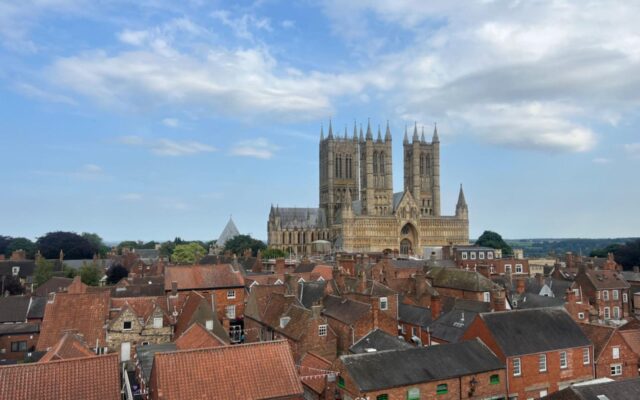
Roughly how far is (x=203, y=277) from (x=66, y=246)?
81431 mm

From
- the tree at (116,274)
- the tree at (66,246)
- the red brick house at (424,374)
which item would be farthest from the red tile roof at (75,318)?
the tree at (66,246)

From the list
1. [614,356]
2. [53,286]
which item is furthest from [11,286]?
[614,356]

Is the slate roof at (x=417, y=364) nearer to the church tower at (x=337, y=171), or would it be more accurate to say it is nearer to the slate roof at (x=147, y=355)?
the slate roof at (x=147, y=355)

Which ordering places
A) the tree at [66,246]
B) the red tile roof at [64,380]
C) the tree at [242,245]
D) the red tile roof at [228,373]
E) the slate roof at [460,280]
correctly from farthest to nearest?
the tree at [242,245]
the tree at [66,246]
the slate roof at [460,280]
the red tile roof at [228,373]
the red tile roof at [64,380]

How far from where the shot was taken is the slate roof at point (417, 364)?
86.8 feet

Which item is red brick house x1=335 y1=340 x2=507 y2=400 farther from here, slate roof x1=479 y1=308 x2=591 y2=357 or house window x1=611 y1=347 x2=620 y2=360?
house window x1=611 y1=347 x2=620 y2=360

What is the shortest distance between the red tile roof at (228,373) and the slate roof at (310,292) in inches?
788

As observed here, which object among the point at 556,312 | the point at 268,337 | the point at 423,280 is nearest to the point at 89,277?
the point at 268,337

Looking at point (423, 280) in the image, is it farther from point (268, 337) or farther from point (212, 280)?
point (212, 280)

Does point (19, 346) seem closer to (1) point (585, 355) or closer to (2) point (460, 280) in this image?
(2) point (460, 280)

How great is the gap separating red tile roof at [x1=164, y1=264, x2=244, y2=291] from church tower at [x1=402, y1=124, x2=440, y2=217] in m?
120

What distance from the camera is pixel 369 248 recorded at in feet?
472

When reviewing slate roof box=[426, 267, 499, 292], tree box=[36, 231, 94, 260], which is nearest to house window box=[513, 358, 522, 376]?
slate roof box=[426, 267, 499, 292]

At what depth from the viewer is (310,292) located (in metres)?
45.0
